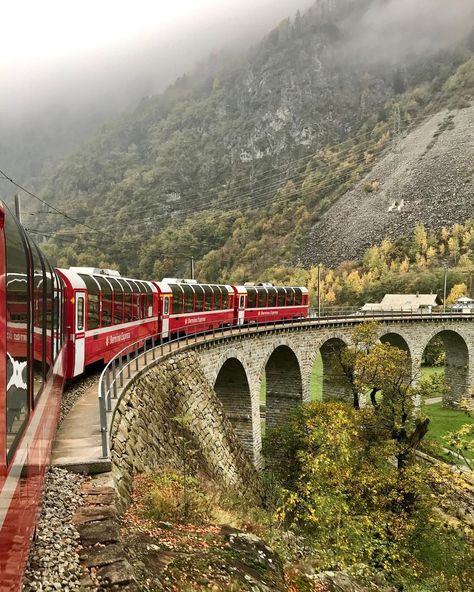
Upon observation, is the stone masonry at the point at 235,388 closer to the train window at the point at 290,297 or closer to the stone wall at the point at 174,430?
the stone wall at the point at 174,430

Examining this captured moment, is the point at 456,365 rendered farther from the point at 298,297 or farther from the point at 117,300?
the point at 117,300

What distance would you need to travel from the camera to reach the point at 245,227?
169750 millimetres

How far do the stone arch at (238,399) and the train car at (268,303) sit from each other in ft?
16.0

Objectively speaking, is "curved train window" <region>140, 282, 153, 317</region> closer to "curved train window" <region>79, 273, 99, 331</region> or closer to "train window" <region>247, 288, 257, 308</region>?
"curved train window" <region>79, 273, 99, 331</region>

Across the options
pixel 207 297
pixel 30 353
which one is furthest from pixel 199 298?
pixel 30 353

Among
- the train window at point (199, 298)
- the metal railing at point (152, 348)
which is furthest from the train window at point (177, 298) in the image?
the train window at point (199, 298)

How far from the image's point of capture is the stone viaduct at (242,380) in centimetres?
1208

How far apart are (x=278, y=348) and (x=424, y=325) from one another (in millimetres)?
18784

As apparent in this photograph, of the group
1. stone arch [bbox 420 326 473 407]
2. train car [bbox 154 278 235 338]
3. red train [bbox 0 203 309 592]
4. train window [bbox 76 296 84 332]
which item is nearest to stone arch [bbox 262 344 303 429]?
train car [bbox 154 278 235 338]

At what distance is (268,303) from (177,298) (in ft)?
38.2

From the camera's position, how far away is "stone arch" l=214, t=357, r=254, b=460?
25109mm

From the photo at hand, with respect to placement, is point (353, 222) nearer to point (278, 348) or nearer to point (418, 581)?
point (278, 348)

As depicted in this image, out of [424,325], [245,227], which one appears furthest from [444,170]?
[424,325]

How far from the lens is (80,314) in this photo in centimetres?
1238
